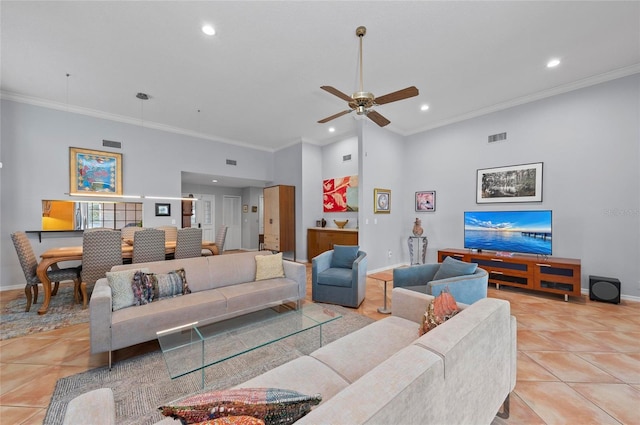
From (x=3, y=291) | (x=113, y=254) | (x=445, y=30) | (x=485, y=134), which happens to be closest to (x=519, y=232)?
(x=485, y=134)

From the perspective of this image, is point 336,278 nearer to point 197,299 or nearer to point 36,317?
point 197,299

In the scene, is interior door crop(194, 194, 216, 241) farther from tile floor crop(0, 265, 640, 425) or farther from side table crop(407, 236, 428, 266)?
side table crop(407, 236, 428, 266)

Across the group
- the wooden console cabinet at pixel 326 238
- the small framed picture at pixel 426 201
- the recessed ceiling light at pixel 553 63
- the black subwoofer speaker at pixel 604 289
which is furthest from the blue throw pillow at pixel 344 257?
the recessed ceiling light at pixel 553 63

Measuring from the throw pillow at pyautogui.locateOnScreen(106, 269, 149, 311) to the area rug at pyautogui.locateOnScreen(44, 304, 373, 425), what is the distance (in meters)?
0.50

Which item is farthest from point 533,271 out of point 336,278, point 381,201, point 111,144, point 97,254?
point 111,144

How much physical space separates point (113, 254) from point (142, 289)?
136 centimetres

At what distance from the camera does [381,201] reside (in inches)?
221

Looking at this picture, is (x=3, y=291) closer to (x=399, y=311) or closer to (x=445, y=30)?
(x=399, y=311)

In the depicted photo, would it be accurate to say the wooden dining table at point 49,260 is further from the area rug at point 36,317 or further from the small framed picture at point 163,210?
the small framed picture at point 163,210

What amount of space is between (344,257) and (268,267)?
3.76 ft

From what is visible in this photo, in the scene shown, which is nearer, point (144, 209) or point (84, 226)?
point (84, 226)

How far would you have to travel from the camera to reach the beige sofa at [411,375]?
2.52 ft

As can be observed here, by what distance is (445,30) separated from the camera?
2816 mm

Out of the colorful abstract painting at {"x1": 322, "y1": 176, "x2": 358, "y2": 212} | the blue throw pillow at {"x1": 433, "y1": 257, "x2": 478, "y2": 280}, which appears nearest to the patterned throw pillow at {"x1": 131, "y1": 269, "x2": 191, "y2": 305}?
the blue throw pillow at {"x1": 433, "y1": 257, "x2": 478, "y2": 280}
